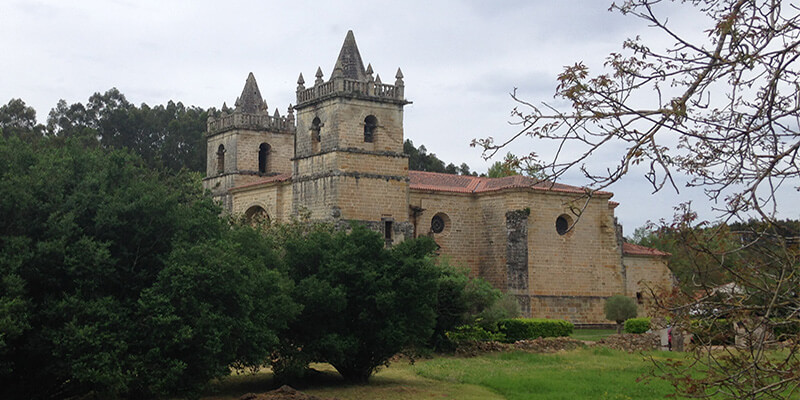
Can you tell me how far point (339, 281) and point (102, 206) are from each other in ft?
20.4

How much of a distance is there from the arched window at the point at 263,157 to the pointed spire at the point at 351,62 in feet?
28.5

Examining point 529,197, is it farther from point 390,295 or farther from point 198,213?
point 198,213

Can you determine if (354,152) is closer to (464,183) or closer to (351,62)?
(351,62)

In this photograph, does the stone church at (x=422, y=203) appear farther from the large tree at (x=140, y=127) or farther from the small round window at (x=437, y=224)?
the large tree at (x=140, y=127)

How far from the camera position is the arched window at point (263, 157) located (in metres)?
43.1

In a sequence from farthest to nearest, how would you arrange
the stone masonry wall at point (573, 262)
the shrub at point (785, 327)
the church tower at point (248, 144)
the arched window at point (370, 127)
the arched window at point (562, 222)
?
the church tower at point (248, 144)
the arched window at point (562, 222)
the stone masonry wall at point (573, 262)
the arched window at point (370, 127)
the shrub at point (785, 327)

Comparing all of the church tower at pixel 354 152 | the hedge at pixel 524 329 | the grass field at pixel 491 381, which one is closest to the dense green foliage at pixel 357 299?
the grass field at pixel 491 381

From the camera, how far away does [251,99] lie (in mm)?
43938

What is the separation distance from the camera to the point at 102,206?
16.3 m

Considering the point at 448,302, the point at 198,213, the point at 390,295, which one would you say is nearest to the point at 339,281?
the point at 390,295

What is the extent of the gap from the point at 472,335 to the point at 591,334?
830 centimetres

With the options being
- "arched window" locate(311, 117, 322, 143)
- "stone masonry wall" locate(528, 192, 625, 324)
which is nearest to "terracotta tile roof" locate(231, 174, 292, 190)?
"arched window" locate(311, 117, 322, 143)

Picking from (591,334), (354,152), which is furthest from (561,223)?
(354,152)

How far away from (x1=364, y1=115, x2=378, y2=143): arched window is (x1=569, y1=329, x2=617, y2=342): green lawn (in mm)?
11267
